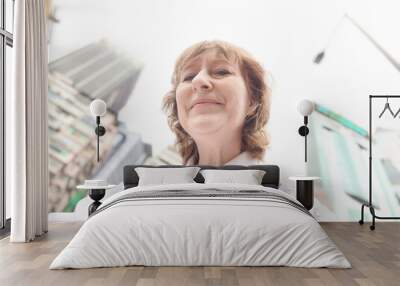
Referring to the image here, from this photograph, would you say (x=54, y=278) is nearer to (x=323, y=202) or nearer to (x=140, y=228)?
(x=140, y=228)

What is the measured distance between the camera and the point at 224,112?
7.06 metres

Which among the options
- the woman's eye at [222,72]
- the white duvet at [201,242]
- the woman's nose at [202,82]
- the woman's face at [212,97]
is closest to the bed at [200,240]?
the white duvet at [201,242]

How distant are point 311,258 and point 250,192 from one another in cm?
116

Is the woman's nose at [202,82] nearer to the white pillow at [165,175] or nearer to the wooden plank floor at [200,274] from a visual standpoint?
the white pillow at [165,175]

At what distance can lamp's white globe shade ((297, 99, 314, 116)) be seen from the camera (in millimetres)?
6781

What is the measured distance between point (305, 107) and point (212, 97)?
4.05 ft

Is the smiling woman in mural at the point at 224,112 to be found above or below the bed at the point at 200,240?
above

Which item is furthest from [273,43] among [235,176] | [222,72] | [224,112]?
[235,176]

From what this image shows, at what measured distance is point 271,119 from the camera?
23.2 feet

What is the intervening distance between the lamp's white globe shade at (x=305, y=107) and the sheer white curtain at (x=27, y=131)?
3.23 meters

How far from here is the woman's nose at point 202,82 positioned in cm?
707

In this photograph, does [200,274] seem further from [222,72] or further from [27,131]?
[222,72]

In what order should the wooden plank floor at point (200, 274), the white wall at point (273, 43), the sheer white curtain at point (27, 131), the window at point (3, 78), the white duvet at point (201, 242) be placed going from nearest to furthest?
the wooden plank floor at point (200, 274) → the white duvet at point (201, 242) → the sheer white curtain at point (27, 131) → the window at point (3, 78) → the white wall at point (273, 43)

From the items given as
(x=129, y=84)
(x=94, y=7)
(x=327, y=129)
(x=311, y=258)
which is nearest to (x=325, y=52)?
(x=327, y=129)
